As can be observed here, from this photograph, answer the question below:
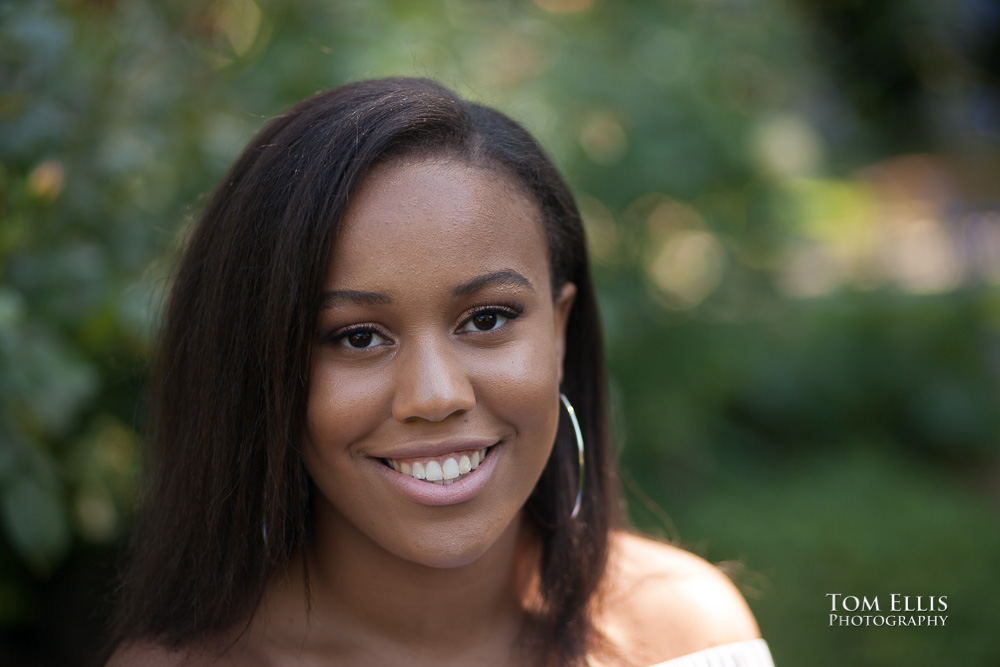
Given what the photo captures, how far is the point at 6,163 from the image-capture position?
2064 mm

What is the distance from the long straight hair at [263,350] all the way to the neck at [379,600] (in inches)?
2.8

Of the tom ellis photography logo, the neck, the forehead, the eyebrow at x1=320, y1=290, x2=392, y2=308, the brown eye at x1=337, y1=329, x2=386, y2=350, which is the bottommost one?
the tom ellis photography logo

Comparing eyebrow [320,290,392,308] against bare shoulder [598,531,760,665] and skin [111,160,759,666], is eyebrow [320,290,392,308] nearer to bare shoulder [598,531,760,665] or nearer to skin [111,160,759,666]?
skin [111,160,759,666]

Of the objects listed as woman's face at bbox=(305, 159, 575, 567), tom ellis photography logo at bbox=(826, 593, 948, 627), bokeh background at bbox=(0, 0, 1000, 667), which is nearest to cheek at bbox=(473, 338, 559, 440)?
woman's face at bbox=(305, 159, 575, 567)

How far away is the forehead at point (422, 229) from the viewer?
1524 mm

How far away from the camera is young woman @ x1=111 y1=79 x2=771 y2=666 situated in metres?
1.55

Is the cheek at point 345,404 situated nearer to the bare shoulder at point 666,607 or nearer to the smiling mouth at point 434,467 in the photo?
the smiling mouth at point 434,467

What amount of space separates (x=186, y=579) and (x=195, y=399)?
1.15ft

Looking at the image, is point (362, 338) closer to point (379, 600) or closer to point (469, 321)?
point (469, 321)

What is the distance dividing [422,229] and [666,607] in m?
1.06

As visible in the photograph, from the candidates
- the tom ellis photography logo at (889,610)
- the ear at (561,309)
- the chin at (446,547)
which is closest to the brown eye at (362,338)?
the chin at (446,547)

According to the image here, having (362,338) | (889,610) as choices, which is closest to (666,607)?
(362,338)

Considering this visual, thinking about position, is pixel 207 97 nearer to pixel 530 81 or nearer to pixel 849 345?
pixel 530 81

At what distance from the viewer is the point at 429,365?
1.51 metres
